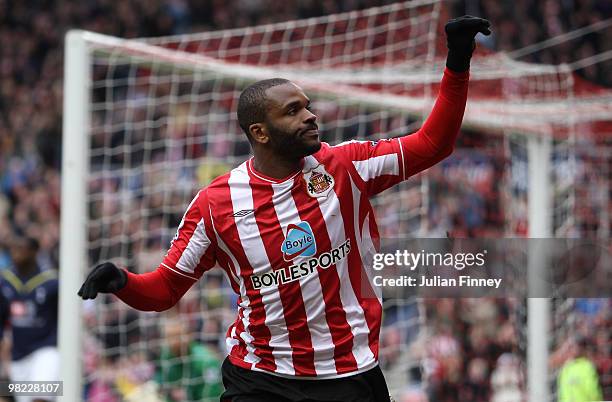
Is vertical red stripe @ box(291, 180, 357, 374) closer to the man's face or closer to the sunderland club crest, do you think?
the sunderland club crest

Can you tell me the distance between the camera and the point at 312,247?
11.8 ft

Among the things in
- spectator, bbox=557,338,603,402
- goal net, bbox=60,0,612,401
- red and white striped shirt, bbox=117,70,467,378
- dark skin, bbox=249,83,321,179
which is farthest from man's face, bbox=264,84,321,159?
spectator, bbox=557,338,603,402

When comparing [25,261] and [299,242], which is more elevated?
[25,261]

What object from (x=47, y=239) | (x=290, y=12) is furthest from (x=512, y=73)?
(x=290, y=12)

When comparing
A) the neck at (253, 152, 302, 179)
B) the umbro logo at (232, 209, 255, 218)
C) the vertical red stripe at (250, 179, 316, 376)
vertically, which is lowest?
the vertical red stripe at (250, 179, 316, 376)

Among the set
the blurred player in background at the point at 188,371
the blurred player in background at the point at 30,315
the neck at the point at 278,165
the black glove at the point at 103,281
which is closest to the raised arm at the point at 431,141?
the neck at the point at 278,165

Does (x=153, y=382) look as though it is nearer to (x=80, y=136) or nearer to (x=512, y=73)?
(x=80, y=136)

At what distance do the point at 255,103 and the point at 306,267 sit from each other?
58 centimetres

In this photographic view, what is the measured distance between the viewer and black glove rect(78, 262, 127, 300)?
3.45m

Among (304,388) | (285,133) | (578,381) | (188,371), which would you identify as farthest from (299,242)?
(578,381)

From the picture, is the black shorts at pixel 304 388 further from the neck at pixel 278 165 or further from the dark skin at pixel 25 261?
the dark skin at pixel 25 261

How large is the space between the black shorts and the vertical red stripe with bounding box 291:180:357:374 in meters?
0.06

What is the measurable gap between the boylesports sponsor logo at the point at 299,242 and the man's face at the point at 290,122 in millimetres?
236

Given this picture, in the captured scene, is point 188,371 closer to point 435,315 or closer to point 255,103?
point 435,315
